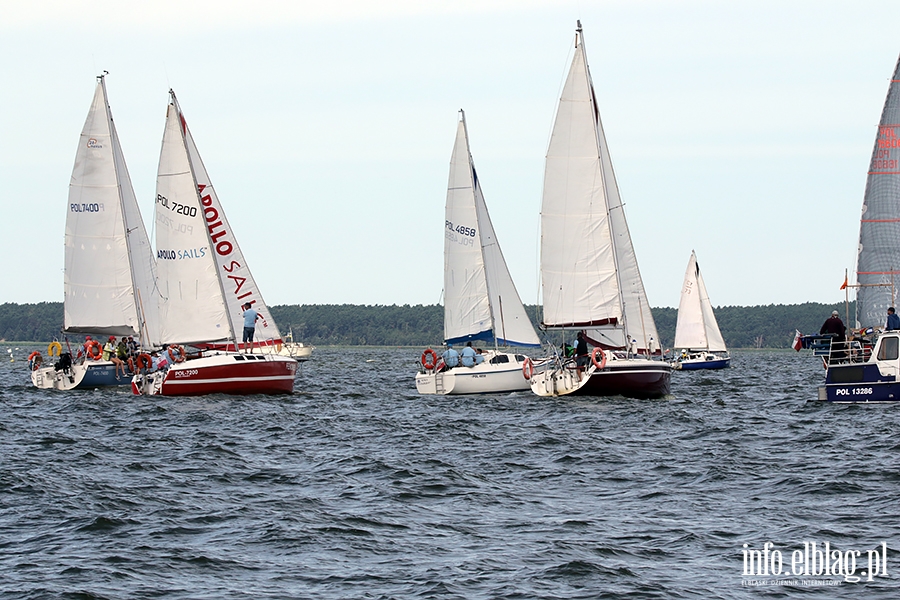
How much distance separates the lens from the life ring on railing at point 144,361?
132 ft

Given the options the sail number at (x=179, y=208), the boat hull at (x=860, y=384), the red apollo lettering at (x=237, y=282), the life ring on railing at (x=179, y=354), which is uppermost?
the sail number at (x=179, y=208)

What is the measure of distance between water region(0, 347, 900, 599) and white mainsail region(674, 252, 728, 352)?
160ft

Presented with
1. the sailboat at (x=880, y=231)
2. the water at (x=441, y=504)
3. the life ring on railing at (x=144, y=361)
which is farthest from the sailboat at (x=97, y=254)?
the sailboat at (x=880, y=231)

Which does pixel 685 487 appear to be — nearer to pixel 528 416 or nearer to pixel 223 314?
pixel 528 416

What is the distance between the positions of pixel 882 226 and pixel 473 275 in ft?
46.5

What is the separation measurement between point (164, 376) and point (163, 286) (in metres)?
3.89

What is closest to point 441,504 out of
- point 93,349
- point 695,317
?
point 93,349

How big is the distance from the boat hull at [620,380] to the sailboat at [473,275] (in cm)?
749

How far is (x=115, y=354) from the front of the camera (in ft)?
142

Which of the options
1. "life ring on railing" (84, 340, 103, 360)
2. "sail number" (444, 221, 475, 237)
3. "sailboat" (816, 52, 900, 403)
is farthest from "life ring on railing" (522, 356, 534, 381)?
"life ring on railing" (84, 340, 103, 360)

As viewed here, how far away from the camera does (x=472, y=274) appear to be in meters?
42.8

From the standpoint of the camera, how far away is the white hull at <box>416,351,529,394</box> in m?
38.9

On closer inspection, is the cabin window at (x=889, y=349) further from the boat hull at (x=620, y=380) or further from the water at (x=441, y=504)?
the boat hull at (x=620, y=380)

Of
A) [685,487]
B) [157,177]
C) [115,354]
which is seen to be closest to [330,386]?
[115,354]
